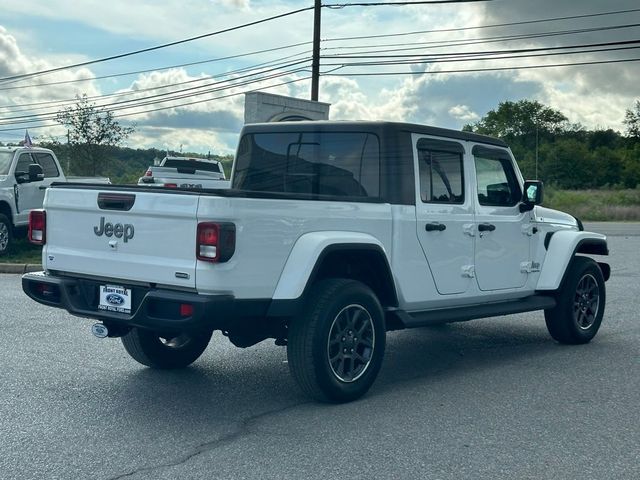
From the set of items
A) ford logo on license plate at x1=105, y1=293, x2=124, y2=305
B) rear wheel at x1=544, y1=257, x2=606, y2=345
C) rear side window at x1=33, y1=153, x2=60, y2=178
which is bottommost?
rear wheel at x1=544, y1=257, x2=606, y2=345

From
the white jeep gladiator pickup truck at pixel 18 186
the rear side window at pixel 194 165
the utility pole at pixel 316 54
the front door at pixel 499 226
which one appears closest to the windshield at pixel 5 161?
the white jeep gladiator pickup truck at pixel 18 186

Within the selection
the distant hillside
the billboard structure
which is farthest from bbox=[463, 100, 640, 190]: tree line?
the billboard structure

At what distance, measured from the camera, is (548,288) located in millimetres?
7820

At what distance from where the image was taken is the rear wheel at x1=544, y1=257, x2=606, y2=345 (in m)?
8.02

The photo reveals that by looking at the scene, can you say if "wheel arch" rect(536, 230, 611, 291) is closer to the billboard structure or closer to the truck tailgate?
the truck tailgate

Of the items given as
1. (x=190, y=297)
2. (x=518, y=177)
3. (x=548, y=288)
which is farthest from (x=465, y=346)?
(x=190, y=297)

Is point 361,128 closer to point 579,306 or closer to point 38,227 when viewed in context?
point 38,227

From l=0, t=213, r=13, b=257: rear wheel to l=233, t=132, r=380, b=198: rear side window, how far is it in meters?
9.91

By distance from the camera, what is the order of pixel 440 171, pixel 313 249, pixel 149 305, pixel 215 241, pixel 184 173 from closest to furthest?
A: pixel 215 241 < pixel 149 305 < pixel 313 249 < pixel 440 171 < pixel 184 173

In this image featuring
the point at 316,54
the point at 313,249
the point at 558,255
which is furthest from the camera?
the point at 316,54

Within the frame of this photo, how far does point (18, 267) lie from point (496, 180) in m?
9.72

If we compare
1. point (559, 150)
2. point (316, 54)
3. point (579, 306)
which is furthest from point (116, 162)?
point (559, 150)

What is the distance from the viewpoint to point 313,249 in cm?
541

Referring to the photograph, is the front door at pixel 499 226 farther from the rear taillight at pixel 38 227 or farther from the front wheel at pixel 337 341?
the rear taillight at pixel 38 227
